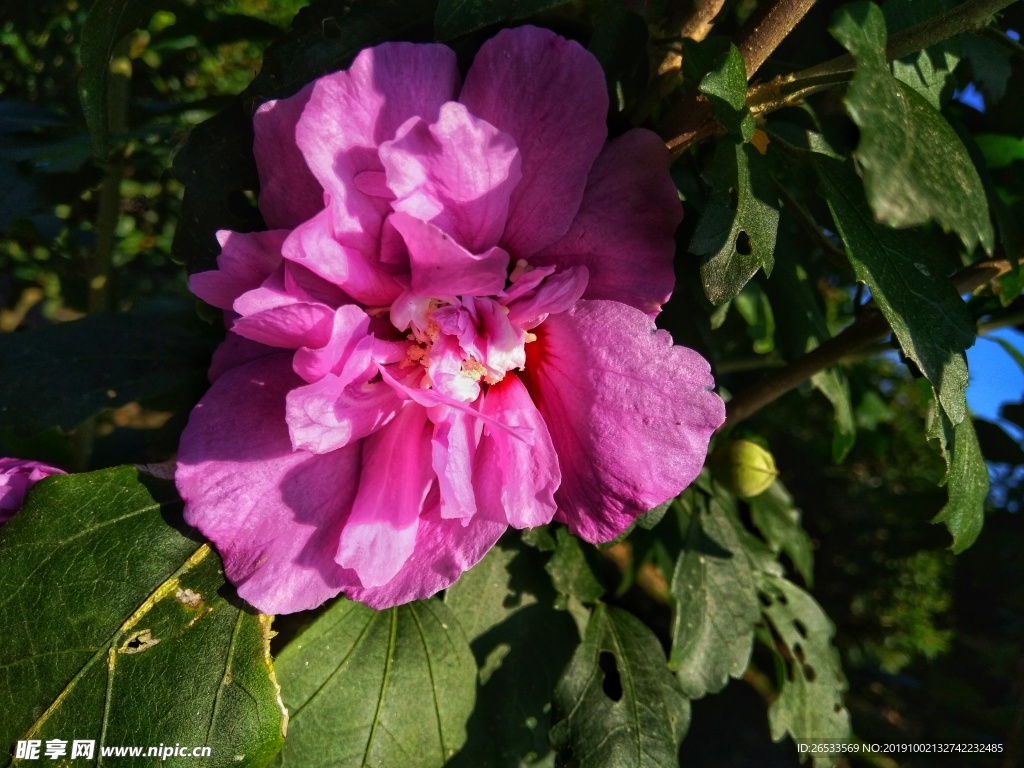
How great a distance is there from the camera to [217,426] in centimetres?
67

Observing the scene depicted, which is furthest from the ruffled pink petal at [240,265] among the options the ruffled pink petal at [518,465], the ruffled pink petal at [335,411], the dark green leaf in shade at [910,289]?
the dark green leaf in shade at [910,289]

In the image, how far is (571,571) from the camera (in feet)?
3.06

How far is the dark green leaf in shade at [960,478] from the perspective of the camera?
0.69 meters

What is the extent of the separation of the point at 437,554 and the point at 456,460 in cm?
10

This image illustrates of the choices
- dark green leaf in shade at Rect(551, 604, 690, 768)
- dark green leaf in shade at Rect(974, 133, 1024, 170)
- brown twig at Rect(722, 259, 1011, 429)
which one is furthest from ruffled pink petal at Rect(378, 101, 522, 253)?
dark green leaf in shade at Rect(974, 133, 1024, 170)

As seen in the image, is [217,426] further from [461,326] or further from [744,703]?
[744,703]

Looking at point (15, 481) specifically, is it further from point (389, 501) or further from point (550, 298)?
point (550, 298)

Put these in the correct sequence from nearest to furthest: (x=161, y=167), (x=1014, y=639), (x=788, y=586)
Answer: (x=788, y=586)
(x=161, y=167)
(x=1014, y=639)

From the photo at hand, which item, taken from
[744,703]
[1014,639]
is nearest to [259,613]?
[744,703]

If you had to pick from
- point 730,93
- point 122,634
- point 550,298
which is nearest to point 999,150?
point 730,93

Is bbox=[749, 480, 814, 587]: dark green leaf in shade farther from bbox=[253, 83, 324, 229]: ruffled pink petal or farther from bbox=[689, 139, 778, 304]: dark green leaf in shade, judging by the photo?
bbox=[253, 83, 324, 229]: ruffled pink petal

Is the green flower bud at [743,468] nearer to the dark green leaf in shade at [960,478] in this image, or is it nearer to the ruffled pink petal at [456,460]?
the dark green leaf in shade at [960,478]

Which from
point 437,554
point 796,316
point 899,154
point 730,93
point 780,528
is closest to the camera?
point 899,154

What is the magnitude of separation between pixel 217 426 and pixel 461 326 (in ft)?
0.78
